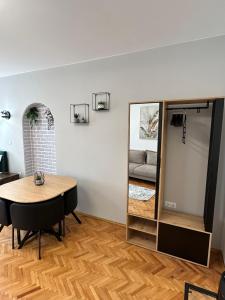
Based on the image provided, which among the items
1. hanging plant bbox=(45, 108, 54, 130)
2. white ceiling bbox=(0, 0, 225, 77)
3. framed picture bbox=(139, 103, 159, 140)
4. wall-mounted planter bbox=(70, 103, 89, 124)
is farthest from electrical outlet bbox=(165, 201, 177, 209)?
hanging plant bbox=(45, 108, 54, 130)

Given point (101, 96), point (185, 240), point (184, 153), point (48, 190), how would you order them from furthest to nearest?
point (101, 96)
point (48, 190)
point (184, 153)
point (185, 240)

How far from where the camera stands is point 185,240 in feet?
7.41

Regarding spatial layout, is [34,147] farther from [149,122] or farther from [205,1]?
[205,1]

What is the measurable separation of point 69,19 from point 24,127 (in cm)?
274

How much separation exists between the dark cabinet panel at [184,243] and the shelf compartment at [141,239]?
6.6 inches

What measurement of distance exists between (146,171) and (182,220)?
0.76m

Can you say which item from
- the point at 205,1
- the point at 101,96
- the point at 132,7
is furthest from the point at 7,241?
the point at 205,1

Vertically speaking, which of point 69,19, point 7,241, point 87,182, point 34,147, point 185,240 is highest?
point 69,19

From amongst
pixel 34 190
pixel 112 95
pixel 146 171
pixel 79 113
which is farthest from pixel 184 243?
Result: pixel 79 113

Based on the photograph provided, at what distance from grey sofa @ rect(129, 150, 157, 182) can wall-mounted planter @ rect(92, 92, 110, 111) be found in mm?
897

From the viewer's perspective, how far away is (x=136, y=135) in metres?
2.43

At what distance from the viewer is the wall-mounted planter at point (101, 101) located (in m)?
2.91

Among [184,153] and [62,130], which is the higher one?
[62,130]

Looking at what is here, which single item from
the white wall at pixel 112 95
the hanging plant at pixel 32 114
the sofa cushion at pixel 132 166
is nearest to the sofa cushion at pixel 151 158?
the sofa cushion at pixel 132 166
